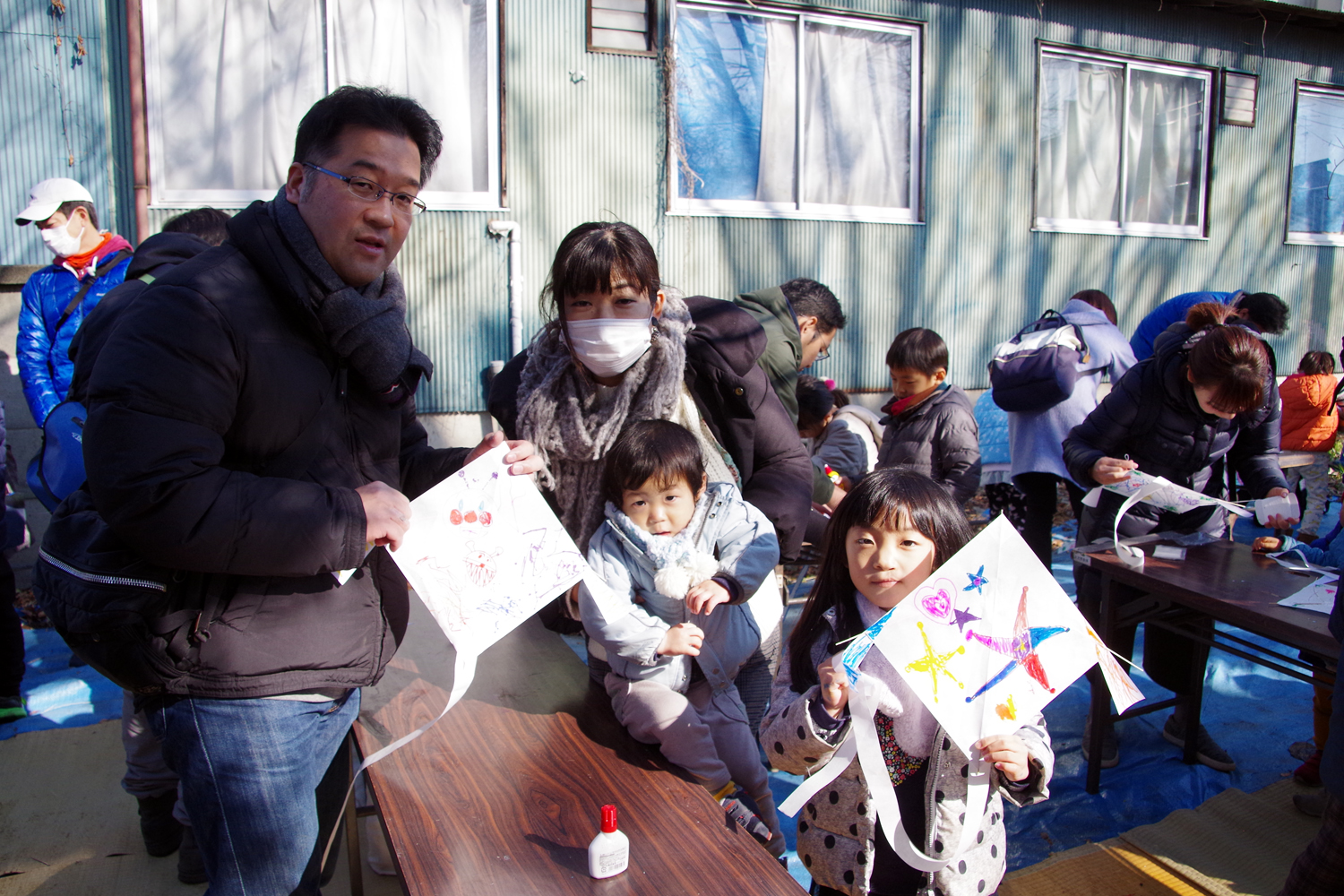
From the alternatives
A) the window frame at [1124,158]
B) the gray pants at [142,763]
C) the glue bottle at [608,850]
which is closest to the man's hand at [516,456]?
the glue bottle at [608,850]

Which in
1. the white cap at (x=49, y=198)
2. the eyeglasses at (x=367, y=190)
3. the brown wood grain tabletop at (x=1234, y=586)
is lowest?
the brown wood grain tabletop at (x=1234, y=586)

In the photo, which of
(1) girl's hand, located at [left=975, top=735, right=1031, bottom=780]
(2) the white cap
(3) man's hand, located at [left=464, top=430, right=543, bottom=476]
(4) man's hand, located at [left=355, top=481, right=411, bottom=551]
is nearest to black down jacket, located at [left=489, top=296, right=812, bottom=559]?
(3) man's hand, located at [left=464, top=430, right=543, bottom=476]

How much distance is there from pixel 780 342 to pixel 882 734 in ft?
5.67

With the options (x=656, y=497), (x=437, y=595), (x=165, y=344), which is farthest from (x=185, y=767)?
(x=656, y=497)

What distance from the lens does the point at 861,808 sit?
1.74 m

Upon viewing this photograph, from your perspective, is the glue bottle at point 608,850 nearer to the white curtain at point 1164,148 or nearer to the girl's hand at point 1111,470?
the girl's hand at point 1111,470

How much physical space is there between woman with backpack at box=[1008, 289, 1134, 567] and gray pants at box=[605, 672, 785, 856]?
9.28 ft

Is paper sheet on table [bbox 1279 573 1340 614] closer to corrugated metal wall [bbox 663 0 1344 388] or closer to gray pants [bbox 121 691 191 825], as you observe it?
gray pants [bbox 121 691 191 825]

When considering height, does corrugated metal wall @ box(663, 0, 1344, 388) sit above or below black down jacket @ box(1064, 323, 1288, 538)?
above

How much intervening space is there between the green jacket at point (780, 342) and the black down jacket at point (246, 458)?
1718mm

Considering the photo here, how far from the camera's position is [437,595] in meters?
1.76

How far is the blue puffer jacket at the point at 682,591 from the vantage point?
2.10 meters

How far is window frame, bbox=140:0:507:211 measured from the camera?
18.3 feet

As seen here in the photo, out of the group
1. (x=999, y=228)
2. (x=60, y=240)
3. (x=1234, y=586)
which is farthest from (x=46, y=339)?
(x=999, y=228)
